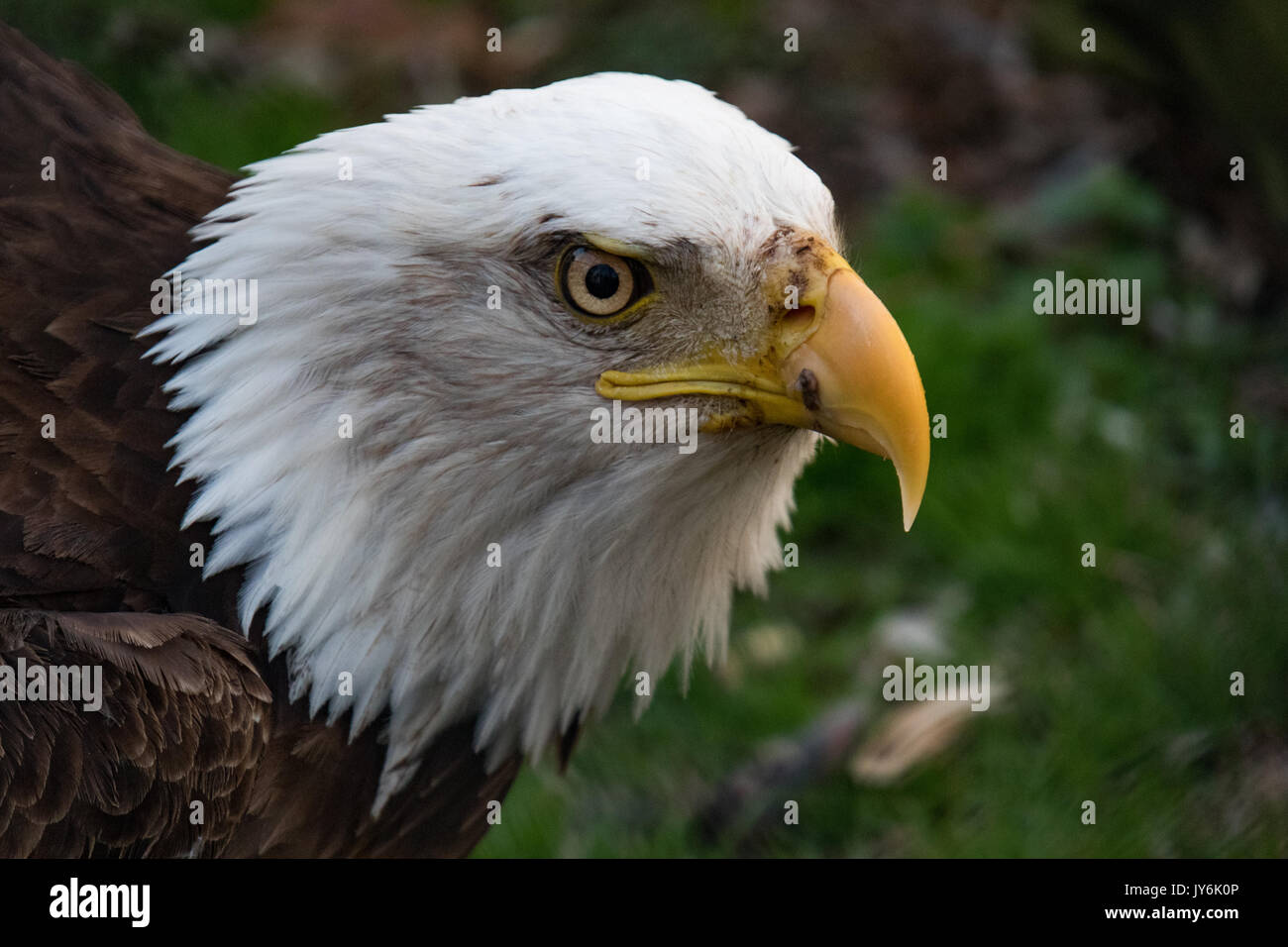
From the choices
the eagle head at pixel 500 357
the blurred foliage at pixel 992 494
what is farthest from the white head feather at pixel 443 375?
the blurred foliage at pixel 992 494

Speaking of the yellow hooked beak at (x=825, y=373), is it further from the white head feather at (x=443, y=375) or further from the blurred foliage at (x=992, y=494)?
the blurred foliage at (x=992, y=494)

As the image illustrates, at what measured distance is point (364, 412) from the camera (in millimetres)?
2748

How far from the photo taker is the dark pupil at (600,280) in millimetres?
2689

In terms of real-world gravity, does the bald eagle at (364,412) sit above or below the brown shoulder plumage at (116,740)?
above

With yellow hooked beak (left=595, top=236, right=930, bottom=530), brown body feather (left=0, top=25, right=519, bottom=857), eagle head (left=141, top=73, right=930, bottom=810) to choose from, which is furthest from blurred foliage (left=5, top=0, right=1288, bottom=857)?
yellow hooked beak (left=595, top=236, right=930, bottom=530)

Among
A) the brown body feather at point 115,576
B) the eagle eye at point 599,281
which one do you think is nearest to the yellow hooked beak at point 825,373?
the eagle eye at point 599,281

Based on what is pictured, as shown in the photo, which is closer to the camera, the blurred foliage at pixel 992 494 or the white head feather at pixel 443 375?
the white head feather at pixel 443 375

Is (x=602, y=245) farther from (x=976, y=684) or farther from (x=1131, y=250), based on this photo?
(x=1131, y=250)

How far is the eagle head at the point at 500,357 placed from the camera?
2664 mm

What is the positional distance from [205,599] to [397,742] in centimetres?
51

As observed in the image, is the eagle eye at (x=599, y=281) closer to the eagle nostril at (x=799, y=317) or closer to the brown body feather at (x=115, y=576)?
the eagle nostril at (x=799, y=317)

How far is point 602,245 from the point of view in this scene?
2656mm

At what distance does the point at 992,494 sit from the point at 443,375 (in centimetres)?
312
